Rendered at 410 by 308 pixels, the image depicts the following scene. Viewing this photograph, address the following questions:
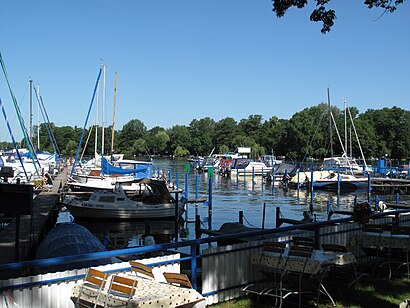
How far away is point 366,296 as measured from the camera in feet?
29.2

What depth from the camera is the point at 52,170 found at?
57.5 metres

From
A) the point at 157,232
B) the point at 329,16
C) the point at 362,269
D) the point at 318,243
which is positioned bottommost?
the point at 157,232

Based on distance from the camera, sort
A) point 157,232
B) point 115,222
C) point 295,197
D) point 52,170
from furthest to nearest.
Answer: point 52,170, point 295,197, point 115,222, point 157,232

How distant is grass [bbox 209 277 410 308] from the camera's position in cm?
838

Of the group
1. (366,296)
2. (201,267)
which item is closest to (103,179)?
(201,267)

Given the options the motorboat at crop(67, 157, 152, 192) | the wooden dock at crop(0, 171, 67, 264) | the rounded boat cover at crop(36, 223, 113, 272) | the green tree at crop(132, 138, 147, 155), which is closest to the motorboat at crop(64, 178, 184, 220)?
the wooden dock at crop(0, 171, 67, 264)

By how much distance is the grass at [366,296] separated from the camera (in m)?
8.38

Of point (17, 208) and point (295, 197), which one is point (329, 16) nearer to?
point (17, 208)

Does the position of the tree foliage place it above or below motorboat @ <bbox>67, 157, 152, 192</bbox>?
above

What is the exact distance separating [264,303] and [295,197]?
44531 mm

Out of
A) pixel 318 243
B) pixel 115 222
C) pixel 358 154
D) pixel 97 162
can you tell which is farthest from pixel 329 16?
pixel 358 154

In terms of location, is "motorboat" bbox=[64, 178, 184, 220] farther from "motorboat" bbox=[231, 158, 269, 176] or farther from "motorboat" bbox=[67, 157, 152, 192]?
"motorboat" bbox=[231, 158, 269, 176]

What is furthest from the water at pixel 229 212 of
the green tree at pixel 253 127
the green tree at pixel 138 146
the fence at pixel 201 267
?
the green tree at pixel 138 146

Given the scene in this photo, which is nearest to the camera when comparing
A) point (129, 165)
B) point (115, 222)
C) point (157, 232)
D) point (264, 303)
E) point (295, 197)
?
point (264, 303)
